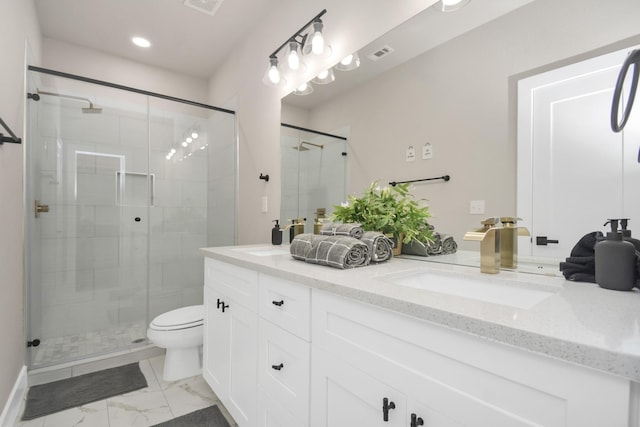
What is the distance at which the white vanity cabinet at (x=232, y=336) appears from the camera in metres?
1.26

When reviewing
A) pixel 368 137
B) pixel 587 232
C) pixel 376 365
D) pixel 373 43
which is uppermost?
pixel 373 43

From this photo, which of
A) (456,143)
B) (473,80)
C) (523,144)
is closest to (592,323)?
(523,144)

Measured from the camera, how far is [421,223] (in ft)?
4.35

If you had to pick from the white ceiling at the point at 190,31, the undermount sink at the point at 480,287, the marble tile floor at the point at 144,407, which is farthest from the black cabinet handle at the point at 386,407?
the white ceiling at the point at 190,31

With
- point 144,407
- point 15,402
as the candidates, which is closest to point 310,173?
point 144,407

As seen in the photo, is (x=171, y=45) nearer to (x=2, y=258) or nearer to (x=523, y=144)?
(x=2, y=258)

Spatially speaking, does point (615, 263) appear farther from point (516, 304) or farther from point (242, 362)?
point (242, 362)

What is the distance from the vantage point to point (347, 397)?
80cm

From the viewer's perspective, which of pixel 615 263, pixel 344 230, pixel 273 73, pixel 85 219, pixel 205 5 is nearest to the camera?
pixel 615 263

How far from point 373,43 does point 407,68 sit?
257 millimetres

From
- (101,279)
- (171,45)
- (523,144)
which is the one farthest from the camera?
(171,45)

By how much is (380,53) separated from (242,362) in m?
1.58

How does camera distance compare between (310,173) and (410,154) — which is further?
(310,173)

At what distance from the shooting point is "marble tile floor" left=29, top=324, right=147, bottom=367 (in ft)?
6.79
